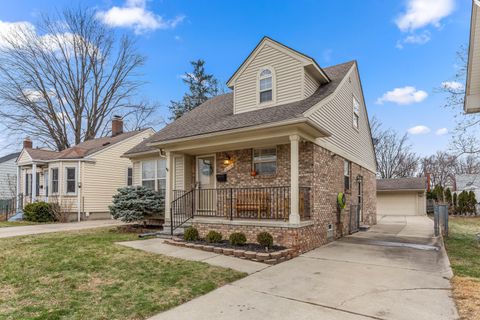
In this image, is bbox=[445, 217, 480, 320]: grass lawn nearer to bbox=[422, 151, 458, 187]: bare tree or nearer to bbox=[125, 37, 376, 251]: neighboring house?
bbox=[125, 37, 376, 251]: neighboring house

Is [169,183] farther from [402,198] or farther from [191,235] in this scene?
[402,198]

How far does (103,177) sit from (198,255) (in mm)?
12104

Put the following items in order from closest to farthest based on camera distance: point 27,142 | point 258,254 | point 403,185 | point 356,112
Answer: point 258,254 → point 356,112 → point 27,142 → point 403,185

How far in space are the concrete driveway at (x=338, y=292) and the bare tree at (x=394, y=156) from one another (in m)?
34.0

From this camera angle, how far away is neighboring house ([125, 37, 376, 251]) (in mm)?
7930

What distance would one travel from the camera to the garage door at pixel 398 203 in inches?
1032

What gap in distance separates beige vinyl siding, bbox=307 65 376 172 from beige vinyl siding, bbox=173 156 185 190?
524 cm

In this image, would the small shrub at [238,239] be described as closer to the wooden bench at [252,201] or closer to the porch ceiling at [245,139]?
the wooden bench at [252,201]

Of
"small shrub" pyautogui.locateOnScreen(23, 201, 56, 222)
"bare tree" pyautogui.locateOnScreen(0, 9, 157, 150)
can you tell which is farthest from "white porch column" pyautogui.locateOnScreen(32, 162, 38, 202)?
"bare tree" pyautogui.locateOnScreen(0, 9, 157, 150)

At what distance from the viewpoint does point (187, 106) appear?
33406mm

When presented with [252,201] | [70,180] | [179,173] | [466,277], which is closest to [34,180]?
[70,180]

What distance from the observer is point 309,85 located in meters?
9.70

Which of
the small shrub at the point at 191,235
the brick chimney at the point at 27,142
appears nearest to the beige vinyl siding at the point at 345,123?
the small shrub at the point at 191,235

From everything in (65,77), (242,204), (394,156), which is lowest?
(242,204)
